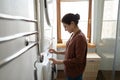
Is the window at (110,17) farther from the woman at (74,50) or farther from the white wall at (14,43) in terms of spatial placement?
the white wall at (14,43)

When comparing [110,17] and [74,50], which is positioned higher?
[110,17]

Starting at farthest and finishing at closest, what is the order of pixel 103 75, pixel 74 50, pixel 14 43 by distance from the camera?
pixel 103 75
pixel 74 50
pixel 14 43

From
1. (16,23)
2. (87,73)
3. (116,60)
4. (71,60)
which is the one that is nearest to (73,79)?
(71,60)

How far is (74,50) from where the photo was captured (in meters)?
1.42

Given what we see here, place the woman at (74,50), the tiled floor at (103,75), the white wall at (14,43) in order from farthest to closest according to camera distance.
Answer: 1. the tiled floor at (103,75)
2. the woman at (74,50)
3. the white wall at (14,43)

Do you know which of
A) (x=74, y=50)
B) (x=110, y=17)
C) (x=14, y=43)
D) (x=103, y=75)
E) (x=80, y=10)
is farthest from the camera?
(x=80, y=10)

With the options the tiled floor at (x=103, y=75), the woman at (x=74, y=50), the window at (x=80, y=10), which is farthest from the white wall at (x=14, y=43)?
the window at (x=80, y=10)

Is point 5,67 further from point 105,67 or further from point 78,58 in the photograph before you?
point 105,67

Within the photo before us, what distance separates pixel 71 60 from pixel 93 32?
6.08 ft

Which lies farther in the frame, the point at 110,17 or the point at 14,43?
the point at 110,17

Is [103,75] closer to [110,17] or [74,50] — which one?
[110,17]

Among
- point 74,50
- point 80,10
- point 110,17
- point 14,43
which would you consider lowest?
point 74,50

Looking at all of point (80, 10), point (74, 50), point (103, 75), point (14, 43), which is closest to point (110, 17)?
point (80, 10)

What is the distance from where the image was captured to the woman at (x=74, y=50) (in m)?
1.37
